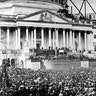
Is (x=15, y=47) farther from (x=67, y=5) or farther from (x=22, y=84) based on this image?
(x=22, y=84)

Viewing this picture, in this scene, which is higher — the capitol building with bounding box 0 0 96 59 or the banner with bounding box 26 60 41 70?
the capitol building with bounding box 0 0 96 59

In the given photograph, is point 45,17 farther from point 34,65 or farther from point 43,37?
point 34,65

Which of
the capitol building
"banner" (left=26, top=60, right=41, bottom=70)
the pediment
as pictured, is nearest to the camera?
"banner" (left=26, top=60, right=41, bottom=70)

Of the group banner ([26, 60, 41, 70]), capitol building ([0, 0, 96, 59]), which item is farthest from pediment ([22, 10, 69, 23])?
banner ([26, 60, 41, 70])

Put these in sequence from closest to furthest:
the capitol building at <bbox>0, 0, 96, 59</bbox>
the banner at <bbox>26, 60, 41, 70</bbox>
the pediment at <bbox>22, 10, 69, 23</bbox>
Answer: the banner at <bbox>26, 60, 41, 70</bbox>
the capitol building at <bbox>0, 0, 96, 59</bbox>
the pediment at <bbox>22, 10, 69, 23</bbox>

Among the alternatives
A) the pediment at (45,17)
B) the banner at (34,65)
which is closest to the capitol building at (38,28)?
the pediment at (45,17)

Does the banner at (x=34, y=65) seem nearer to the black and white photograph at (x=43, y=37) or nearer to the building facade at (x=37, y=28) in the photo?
the black and white photograph at (x=43, y=37)

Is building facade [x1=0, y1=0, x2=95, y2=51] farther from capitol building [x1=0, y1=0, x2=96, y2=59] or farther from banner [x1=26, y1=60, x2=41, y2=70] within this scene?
banner [x1=26, y1=60, x2=41, y2=70]

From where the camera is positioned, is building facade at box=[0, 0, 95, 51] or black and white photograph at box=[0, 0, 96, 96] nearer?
black and white photograph at box=[0, 0, 96, 96]
